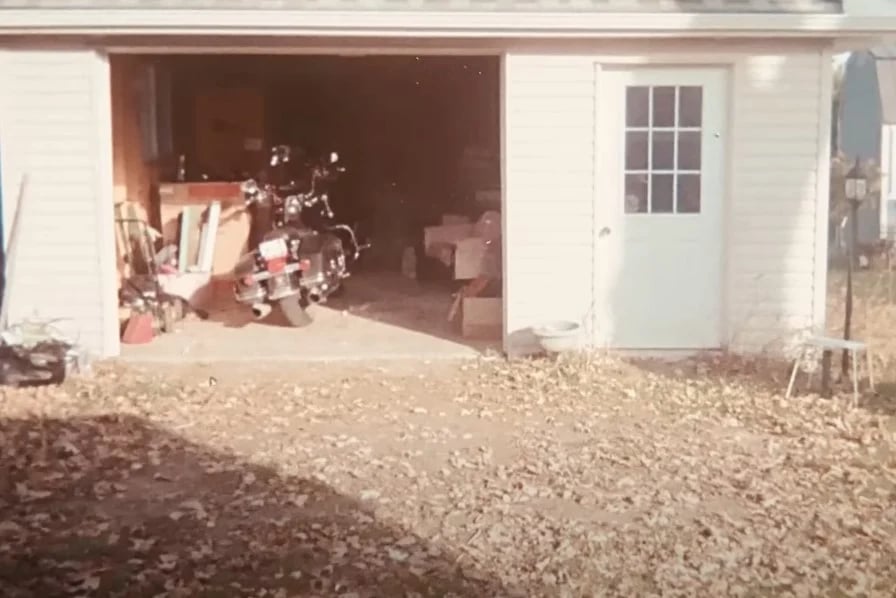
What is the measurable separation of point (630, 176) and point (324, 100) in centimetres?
620

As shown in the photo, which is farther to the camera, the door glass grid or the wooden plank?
the wooden plank

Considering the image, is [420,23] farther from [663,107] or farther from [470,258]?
[470,258]

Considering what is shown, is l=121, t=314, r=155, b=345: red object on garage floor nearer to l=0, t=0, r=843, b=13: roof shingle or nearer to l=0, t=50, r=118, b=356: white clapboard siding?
l=0, t=50, r=118, b=356: white clapboard siding

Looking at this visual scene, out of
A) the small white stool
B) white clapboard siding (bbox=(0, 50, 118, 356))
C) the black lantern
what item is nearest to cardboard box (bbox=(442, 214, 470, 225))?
white clapboard siding (bbox=(0, 50, 118, 356))

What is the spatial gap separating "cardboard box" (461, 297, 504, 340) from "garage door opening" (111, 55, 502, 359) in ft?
0.04

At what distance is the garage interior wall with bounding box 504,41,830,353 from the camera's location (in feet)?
28.3

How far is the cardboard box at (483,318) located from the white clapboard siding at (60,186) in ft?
8.76

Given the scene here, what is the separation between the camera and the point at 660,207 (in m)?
8.87

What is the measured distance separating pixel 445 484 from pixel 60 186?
13.7ft

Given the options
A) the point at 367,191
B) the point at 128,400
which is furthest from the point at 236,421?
the point at 367,191

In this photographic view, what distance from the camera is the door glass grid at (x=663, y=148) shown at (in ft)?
28.7

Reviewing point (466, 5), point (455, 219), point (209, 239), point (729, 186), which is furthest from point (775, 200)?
point (209, 239)

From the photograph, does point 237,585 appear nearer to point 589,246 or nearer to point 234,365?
point 234,365

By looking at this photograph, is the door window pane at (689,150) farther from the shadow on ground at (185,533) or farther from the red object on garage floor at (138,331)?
the red object on garage floor at (138,331)
